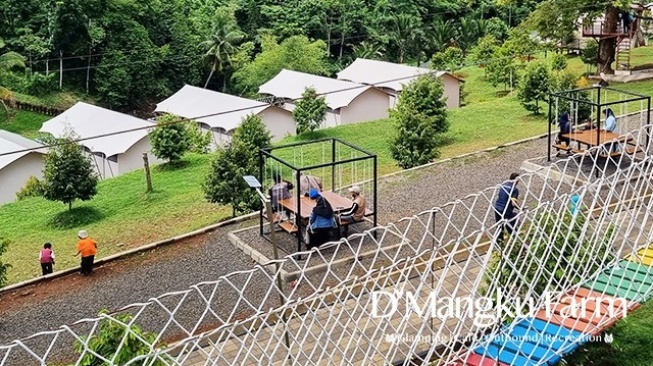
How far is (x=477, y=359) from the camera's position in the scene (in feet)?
19.0

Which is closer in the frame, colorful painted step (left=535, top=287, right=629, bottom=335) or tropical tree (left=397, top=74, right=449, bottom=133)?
colorful painted step (left=535, top=287, right=629, bottom=335)

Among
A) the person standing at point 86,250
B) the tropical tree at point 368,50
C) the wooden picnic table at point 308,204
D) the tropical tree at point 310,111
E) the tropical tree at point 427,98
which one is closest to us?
the wooden picnic table at point 308,204

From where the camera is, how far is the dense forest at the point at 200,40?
1484 inches

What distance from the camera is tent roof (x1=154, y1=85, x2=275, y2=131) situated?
25.8 meters

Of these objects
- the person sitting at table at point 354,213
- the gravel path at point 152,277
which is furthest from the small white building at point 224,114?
the person sitting at table at point 354,213

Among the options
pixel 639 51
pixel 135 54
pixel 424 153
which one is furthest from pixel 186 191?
pixel 135 54

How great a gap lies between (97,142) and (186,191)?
7304 mm

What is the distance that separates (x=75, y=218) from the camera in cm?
1783

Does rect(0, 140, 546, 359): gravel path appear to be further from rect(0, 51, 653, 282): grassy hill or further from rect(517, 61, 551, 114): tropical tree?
rect(517, 61, 551, 114): tropical tree

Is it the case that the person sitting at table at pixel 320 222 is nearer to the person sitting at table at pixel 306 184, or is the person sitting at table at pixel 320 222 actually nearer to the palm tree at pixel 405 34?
the person sitting at table at pixel 306 184

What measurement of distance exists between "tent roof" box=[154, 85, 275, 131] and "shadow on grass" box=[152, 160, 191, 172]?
138 inches

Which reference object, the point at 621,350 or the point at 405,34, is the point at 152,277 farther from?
the point at 405,34

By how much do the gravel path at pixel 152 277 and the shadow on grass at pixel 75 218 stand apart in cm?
633

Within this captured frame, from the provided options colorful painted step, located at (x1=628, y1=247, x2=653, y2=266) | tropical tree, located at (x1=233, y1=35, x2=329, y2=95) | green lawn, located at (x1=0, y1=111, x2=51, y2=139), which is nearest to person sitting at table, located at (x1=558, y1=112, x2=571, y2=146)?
colorful painted step, located at (x1=628, y1=247, x2=653, y2=266)
